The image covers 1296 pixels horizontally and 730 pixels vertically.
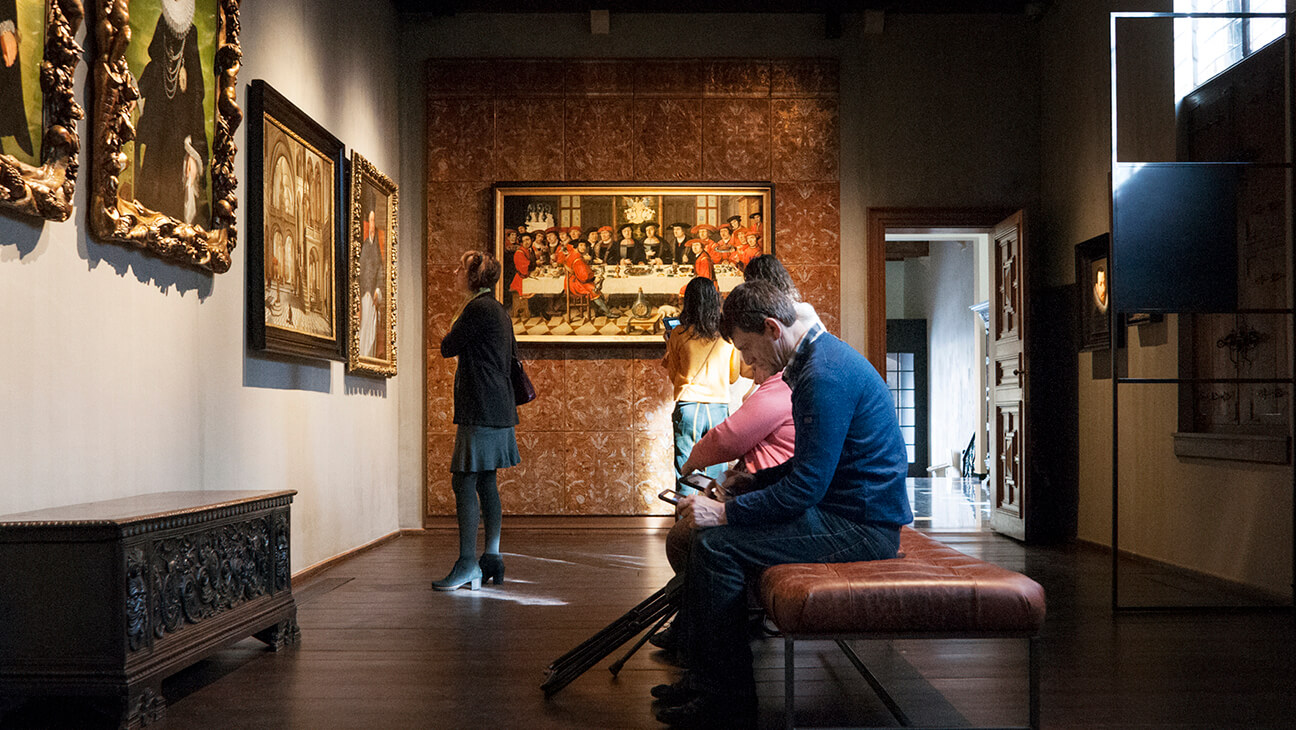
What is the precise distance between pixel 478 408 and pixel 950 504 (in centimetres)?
669

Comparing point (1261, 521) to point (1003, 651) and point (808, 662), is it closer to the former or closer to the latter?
point (1003, 651)

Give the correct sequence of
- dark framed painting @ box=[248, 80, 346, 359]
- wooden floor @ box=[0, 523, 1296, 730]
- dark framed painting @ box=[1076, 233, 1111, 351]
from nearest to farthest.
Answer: wooden floor @ box=[0, 523, 1296, 730]
dark framed painting @ box=[248, 80, 346, 359]
dark framed painting @ box=[1076, 233, 1111, 351]

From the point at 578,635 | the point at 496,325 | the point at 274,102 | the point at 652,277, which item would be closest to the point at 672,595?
the point at 578,635

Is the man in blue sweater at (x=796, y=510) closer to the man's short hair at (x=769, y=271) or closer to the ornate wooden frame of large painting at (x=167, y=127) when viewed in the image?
the man's short hair at (x=769, y=271)

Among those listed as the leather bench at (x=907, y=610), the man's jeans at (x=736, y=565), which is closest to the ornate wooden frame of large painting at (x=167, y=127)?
the man's jeans at (x=736, y=565)

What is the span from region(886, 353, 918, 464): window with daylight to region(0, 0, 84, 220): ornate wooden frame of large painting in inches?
594

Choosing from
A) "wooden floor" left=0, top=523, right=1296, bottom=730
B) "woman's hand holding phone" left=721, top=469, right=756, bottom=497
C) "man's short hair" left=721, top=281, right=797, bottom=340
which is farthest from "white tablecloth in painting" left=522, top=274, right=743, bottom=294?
"man's short hair" left=721, top=281, right=797, bottom=340

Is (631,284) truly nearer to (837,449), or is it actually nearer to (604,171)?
(604,171)

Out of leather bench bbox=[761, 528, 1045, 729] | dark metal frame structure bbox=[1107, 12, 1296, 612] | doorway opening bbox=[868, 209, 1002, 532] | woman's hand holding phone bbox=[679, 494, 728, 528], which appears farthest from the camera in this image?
doorway opening bbox=[868, 209, 1002, 532]

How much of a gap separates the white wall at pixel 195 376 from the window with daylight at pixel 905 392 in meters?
11.4

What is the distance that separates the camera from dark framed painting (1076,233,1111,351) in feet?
22.9

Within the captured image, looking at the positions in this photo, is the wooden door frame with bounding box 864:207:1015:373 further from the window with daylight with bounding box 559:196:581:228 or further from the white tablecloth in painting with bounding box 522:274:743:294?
the window with daylight with bounding box 559:196:581:228

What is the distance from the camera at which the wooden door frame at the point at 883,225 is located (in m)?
8.30

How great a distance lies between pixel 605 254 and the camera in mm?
8258
